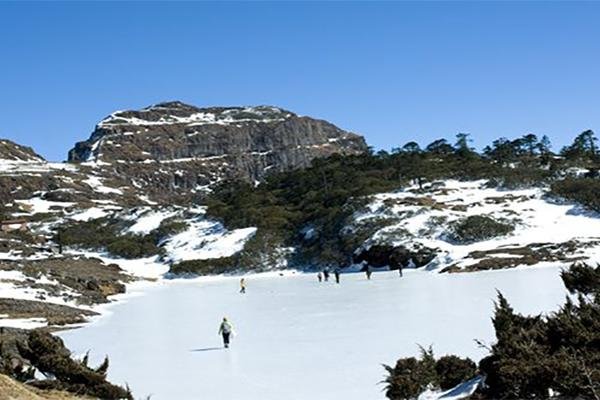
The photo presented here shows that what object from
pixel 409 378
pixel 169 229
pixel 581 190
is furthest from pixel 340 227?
pixel 409 378

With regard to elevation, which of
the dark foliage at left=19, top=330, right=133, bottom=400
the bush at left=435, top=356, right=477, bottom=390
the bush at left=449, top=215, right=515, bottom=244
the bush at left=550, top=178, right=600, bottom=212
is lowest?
the bush at left=435, top=356, right=477, bottom=390

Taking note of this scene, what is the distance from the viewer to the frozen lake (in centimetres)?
1441

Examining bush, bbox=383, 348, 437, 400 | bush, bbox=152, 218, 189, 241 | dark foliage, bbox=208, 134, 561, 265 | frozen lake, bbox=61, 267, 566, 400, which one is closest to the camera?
bush, bbox=383, 348, 437, 400

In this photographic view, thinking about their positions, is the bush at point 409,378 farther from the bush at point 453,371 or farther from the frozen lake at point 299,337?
the frozen lake at point 299,337

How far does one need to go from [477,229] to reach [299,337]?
45.5 metres

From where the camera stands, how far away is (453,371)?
40.7 feet

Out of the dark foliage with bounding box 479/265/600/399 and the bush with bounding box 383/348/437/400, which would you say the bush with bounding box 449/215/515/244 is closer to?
the dark foliage with bounding box 479/265/600/399

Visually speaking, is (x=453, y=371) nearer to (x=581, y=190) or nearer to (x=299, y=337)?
(x=299, y=337)

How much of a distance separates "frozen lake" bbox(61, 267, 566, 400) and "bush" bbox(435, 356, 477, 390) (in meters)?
1.27

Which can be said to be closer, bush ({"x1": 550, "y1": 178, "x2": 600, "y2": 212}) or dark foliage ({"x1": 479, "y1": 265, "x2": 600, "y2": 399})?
dark foliage ({"x1": 479, "y1": 265, "x2": 600, "y2": 399})

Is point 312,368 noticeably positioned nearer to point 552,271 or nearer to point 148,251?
point 552,271

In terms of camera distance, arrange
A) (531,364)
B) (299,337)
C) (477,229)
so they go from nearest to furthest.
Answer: (531,364) → (299,337) → (477,229)

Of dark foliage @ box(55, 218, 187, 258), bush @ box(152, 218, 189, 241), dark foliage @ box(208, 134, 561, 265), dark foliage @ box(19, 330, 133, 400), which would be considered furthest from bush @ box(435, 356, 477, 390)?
bush @ box(152, 218, 189, 241)

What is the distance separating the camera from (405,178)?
91.0m
